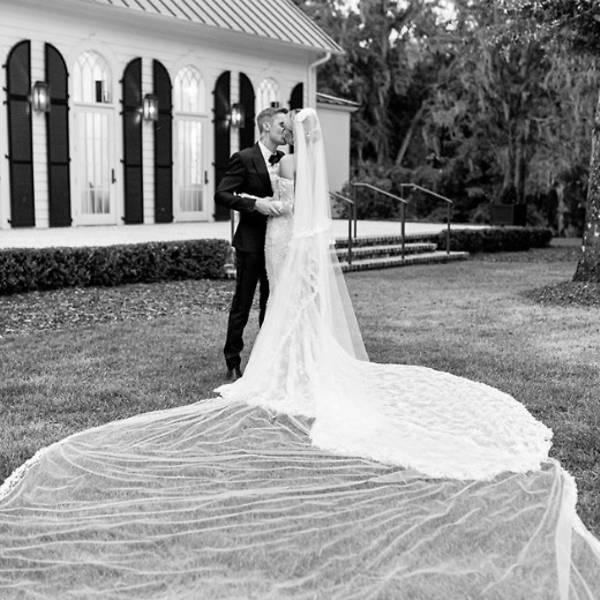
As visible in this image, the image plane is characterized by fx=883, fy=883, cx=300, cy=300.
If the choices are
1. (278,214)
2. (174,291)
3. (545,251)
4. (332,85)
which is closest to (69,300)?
(174,291)

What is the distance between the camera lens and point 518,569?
2.81 metres

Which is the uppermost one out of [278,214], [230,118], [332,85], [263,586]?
[332,85]

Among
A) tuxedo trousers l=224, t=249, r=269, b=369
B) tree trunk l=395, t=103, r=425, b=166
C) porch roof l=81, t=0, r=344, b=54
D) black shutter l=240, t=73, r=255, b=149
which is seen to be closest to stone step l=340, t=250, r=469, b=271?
black shutter l=240, t=73, r=255, b=149

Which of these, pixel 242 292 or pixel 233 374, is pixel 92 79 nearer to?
pixel 242 292

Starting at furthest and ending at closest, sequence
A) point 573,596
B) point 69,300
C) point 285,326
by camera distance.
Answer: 1. point 69,300
2. point 285,326
3. point 573,596

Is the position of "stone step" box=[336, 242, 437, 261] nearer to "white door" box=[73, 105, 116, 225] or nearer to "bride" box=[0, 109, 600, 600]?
"white door" box=[73, 105, 116, 225]

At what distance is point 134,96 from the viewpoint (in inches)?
601

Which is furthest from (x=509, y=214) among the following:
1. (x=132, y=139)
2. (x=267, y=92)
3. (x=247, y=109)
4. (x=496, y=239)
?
(x=132, y=139)

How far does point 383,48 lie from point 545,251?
10.7 m

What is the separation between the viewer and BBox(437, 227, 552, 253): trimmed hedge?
16609mm

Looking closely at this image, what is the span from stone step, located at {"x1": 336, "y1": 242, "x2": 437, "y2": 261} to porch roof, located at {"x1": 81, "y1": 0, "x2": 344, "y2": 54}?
16.1 ft

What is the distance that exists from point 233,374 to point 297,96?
13.3 metres

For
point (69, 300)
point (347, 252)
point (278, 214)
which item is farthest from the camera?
point (347, 252)

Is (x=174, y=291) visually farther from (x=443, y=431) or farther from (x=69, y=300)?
(x=443, y=431)
